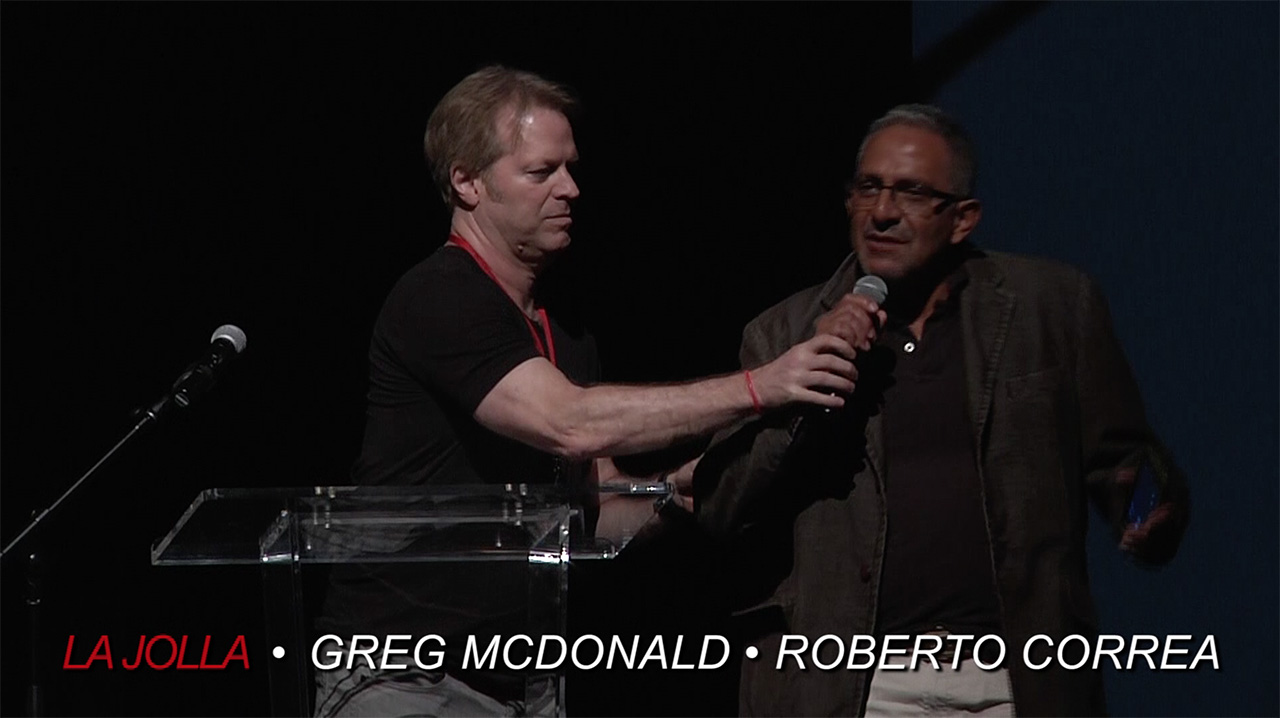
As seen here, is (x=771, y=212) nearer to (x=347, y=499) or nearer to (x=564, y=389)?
(x=564, y=389)

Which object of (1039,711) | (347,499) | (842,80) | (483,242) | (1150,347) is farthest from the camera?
(842,80)

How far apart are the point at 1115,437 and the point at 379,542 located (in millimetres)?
1149

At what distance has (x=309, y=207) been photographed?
3.99 metres

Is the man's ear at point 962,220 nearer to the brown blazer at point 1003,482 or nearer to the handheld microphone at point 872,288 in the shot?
the brown blazer at point 1003,482

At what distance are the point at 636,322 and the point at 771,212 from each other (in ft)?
1.27

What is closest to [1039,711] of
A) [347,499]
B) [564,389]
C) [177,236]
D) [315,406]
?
[564,389]

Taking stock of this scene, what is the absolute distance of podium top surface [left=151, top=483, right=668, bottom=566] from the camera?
242 cm

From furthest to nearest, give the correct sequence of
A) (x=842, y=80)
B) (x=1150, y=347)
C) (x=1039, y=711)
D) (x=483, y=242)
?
(x=842, y=80) → (x=1150, y=347) → (x=483, y=242) → (x=1039, y=711)

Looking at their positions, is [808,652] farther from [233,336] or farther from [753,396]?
[233,336]


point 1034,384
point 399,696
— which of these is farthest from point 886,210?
point 399,696

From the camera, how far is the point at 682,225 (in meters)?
3.97

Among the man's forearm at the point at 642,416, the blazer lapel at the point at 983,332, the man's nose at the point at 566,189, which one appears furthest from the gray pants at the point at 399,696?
the man's nose at the point at 566,189

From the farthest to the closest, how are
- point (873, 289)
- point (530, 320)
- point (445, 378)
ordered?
point (530, 320) < point (445, 378) < point (873, 289)

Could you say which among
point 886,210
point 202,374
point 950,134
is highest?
point 950,134
